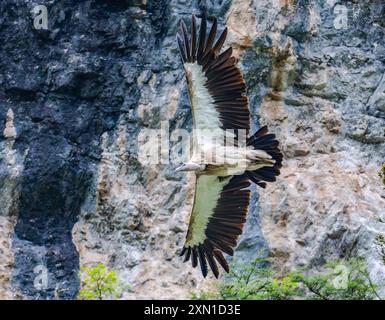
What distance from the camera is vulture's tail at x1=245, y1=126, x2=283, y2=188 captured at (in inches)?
508

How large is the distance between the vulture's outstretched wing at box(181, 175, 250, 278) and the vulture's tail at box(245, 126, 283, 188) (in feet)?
1.05

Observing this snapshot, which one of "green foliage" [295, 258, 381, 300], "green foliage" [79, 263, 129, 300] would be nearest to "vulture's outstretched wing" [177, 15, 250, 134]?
"green foliage" [295, 258, 381, 300]

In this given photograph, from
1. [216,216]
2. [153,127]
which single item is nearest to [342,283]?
[216,216]

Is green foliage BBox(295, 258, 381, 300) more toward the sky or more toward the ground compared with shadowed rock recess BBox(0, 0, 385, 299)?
more toward the ground

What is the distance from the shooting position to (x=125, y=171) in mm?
14633

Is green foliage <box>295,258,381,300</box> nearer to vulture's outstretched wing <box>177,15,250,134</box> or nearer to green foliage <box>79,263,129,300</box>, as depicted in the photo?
vulture's outstretched wing <box>177,15,250,134</box>

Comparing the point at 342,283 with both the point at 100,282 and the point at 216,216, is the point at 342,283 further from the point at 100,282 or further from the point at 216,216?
the point at 100,282

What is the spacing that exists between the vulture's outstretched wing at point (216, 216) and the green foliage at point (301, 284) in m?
0.40

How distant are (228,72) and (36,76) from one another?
3395 mm

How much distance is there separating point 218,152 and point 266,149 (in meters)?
0.60

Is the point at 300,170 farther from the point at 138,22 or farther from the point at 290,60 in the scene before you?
the point at 138,22

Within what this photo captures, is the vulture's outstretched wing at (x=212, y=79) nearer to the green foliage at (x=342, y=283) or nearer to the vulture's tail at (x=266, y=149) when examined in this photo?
the vulture's tail at (x=266, y=149)
